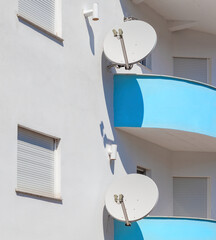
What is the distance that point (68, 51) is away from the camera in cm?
1708

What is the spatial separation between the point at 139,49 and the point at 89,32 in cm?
126

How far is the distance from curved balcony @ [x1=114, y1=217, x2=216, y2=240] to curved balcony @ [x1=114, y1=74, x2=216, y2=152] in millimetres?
2284

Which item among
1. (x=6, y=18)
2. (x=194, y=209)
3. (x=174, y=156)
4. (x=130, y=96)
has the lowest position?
(x=194, y=209)

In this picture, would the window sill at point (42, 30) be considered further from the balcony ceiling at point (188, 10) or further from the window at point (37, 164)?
the balcony ceiling at point (188, 10)

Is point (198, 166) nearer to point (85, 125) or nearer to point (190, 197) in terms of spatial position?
point (190, 197)

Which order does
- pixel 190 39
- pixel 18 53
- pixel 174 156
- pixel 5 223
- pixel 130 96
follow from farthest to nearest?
pixel 190 39 < pixel 174 156 < pixel 130 96 < pixel 18 53 < pixel 5 223

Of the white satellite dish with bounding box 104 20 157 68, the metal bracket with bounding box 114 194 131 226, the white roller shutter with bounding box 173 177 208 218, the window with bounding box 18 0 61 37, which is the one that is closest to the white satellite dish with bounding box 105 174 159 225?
the metal bracket with bounding box 114 194 131 226

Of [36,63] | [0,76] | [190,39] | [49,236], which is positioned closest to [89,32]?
[36,63]

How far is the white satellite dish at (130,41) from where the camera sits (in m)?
18.0

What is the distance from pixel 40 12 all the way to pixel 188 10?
23.0ft

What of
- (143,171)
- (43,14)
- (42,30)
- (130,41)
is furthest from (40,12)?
(143,171)

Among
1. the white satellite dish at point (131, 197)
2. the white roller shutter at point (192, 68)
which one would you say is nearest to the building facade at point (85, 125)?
the white satellite dish at point (131, 197)

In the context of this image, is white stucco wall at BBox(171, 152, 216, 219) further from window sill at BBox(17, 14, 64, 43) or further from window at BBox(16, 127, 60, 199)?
window sill at BBox(17, 14, 64, 43)

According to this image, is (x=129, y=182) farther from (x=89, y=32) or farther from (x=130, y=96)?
(x=89, y=32)
